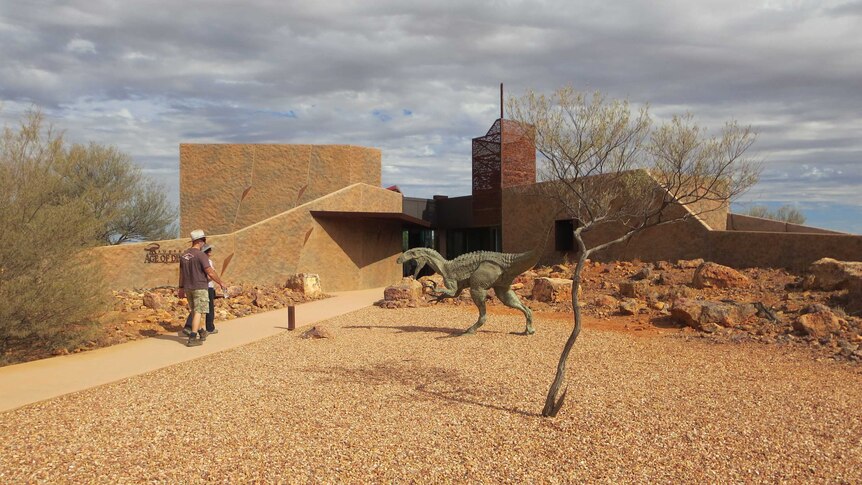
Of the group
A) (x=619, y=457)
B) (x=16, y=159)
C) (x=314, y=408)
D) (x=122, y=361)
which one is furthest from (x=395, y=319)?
(x=619, y=457)

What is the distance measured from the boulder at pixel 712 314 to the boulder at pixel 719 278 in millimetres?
2605

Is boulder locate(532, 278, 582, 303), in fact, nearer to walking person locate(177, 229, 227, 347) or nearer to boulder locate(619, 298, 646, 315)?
boulder locate(619, 298, 646, 315)

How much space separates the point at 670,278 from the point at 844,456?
1040cm

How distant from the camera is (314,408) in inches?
224

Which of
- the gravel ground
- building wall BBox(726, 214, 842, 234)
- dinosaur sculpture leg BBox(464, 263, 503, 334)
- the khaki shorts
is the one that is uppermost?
building wall BBox(726, 214, 842, 234)

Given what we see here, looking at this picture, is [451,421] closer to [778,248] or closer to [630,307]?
[630,307]

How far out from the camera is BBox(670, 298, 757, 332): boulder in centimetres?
1021

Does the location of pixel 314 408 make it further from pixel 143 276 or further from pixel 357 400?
pixel 143 276

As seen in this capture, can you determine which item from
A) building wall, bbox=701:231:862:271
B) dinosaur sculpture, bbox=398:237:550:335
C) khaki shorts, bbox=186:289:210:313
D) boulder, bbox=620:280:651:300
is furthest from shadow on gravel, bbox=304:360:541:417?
building wall, bbox=701:231:862:271

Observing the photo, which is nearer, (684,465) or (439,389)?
(684,465)

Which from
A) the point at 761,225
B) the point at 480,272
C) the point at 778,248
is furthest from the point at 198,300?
the point at 761,225

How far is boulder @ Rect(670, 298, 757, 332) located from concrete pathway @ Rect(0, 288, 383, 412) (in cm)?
748

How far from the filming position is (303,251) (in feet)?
59.6

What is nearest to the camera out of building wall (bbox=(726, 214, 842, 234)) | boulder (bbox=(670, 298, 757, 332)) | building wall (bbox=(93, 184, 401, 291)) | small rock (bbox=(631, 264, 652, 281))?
boulder (bbox=(670, 298, 757, 332))
